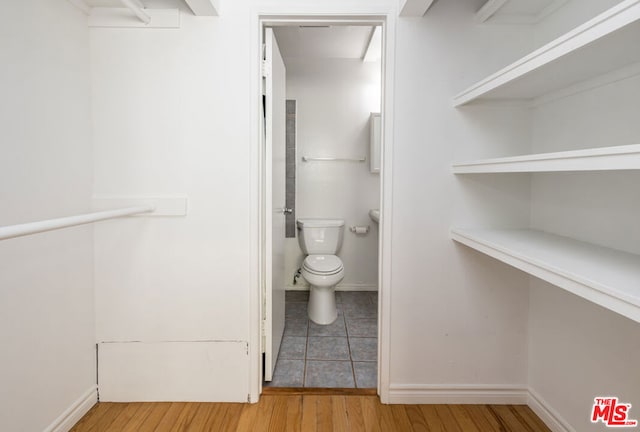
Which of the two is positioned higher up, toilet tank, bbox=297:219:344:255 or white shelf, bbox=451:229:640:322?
white shelf, bbox=451:229:640:322

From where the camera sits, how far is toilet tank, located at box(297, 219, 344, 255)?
2826mm

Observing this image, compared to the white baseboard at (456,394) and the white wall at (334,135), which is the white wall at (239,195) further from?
the white wall at (334,135)

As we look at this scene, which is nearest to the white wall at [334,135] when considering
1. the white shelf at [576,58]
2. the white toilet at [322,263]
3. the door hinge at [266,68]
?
the white toilet at [322,263]

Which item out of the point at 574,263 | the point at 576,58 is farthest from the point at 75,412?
the point at 576,58

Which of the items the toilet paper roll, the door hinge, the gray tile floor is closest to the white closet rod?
the door hinge

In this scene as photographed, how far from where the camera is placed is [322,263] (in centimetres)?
248

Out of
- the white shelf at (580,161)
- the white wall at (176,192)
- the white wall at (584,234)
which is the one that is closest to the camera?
the white shelf at (580,161)

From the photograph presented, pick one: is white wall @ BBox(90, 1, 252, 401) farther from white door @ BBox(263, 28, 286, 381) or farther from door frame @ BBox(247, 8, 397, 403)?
white door @ BBox(263, 28, 286, 381)

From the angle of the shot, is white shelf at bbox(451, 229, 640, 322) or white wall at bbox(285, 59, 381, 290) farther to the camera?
white wall at bbox(285, 59, 381, 290)

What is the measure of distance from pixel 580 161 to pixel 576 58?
398 millimetres

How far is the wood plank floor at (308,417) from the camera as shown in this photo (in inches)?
57.4

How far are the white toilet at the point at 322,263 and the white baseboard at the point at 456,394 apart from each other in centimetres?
92

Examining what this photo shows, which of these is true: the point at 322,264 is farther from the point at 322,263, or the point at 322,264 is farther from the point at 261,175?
the point at 261,175

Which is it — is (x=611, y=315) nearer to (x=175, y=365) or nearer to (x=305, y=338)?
(x=305, y=338)
